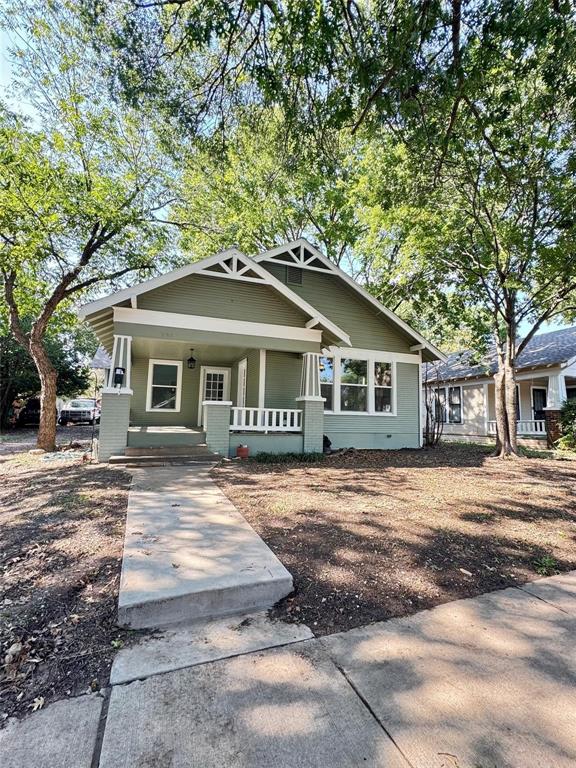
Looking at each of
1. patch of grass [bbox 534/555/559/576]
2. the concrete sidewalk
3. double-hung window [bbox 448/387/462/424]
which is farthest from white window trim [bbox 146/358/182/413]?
double-hung window [bbox 448/387/462/424]

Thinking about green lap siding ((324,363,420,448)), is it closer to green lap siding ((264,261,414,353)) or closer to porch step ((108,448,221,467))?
green lap siding ((264,261,414,353))

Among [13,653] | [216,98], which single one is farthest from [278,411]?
[13,653]

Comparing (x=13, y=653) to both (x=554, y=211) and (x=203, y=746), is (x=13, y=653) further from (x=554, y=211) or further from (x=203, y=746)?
(x=554, y=211)

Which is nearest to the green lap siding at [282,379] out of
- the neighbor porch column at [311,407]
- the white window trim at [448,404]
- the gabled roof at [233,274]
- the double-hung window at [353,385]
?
the neighbor porch column at [311,407]

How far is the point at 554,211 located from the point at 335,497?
9623 mm

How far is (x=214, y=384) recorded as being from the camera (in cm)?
1339

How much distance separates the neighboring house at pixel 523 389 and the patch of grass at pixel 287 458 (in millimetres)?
6945

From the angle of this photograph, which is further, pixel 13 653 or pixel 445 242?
pixel 445 242

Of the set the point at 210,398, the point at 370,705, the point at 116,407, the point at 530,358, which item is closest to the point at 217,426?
the point at 116,407

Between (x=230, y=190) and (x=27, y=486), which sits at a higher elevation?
(x=230, y=190)

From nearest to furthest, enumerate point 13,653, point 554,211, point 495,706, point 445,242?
point 495,706 → point 13,653 → point 554,211 → point 445,242

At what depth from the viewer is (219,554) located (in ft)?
11.4

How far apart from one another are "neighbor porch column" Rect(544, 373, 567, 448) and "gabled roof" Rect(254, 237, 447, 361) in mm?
6002

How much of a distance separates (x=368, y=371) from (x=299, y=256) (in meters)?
4.44
